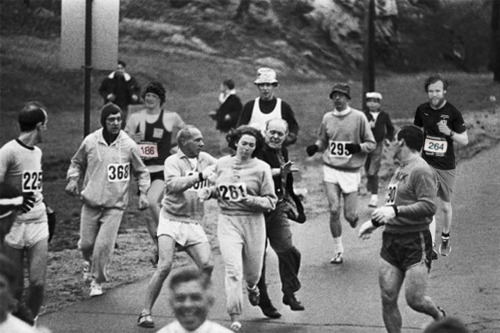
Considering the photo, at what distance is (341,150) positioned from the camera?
1359 cm

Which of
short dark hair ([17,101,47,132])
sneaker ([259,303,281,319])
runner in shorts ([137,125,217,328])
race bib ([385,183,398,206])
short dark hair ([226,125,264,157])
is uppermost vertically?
short dark hair ([17,101,47,132])

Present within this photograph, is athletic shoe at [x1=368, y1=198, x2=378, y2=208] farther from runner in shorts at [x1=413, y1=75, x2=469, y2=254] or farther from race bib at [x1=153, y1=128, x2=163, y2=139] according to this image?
race bib at [x1=153, y1=128, x2=163, y2=139]

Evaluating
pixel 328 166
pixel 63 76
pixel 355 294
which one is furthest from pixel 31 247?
pixel 63 76

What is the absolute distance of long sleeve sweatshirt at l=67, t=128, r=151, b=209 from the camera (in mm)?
11781

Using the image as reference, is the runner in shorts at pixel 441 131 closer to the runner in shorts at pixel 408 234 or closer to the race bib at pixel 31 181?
the runner in shorts at pixel 408 234

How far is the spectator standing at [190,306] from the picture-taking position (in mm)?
6066

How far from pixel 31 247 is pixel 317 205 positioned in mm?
8698

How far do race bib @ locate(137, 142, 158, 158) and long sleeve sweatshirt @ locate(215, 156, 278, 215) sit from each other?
101 inches

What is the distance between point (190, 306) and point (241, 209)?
176 inches

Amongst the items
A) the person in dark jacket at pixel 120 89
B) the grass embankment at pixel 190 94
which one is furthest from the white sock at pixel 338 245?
the person in dark jacket at pixel 120 89

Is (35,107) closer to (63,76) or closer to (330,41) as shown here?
(63,76)

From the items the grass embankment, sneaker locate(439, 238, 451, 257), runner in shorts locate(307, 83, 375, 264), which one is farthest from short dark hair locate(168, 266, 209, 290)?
the grass embankment

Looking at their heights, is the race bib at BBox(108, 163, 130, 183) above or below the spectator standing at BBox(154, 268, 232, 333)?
below

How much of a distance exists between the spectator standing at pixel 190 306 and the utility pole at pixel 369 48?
668 inches
